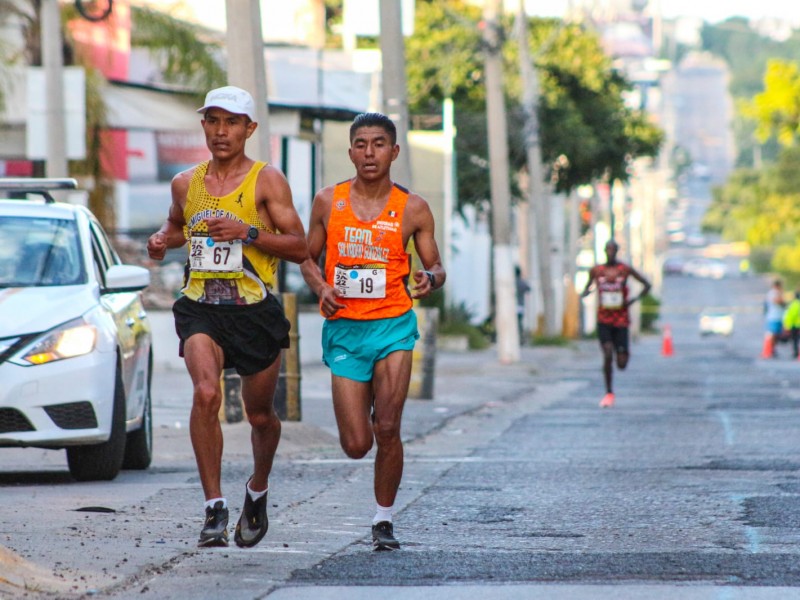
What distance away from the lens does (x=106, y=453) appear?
11.0 m

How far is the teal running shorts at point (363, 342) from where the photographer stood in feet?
26.5

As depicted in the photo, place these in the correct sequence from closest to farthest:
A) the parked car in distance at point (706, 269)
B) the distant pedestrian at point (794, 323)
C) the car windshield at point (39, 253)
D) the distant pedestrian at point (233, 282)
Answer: the distant pedestrian at point (233, 282), the car windshield at point (39, 253), the distant pedestrian at point (794, 323), the parked car in distance at point (706, 269)

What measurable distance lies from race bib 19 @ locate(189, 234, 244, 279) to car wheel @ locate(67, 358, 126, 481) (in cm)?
306

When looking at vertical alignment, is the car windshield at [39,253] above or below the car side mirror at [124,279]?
above

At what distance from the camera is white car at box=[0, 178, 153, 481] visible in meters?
10.4

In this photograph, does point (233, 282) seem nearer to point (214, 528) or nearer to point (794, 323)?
point (214, 528)

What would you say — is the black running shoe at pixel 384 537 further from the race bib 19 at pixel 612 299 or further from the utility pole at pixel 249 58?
the race bib 19 at pixel 612 299

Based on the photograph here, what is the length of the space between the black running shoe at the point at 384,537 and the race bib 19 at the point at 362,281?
3.33 ft

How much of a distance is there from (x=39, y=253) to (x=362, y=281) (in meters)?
3.79

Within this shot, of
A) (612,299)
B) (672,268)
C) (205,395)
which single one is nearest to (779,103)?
(612,299)

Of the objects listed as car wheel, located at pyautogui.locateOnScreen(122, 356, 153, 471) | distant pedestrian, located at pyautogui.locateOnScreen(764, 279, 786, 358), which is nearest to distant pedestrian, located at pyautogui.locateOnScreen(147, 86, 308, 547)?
car wheel, located at pyautogui.locateOnScreen(122, 356, 153, 471)

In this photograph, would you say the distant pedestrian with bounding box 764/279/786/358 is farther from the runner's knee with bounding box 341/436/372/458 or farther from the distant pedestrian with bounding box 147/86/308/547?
the distant pedestrian with bounding box 147/86/308/547

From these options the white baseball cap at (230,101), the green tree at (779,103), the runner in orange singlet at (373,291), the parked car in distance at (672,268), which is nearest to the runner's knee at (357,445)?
the runner in orange singlet at (373,291)

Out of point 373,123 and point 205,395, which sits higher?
point 373,123
